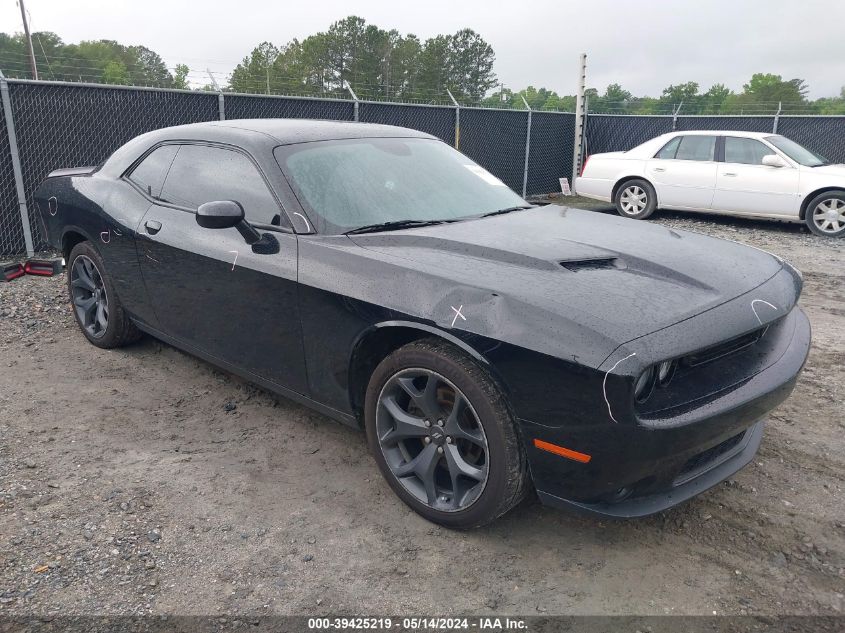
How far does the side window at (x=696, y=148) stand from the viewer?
1085cm

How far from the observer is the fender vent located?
2.72m

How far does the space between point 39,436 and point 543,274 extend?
9.11 ft

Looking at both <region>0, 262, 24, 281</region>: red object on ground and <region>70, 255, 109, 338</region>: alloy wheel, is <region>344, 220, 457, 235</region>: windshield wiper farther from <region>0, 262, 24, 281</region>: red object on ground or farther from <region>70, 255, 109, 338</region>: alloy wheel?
<region>0, 262, 24, 281</region>: red object on ground

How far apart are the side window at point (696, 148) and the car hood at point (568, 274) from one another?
8.40 metres

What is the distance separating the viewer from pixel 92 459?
3.31 m

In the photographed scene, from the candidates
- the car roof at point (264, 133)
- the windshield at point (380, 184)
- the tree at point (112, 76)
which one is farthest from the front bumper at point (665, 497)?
the tree at point (112, 76)

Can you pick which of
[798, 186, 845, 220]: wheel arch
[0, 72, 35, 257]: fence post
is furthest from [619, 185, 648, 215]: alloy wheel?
[0, 72, 35, 257]: fence post

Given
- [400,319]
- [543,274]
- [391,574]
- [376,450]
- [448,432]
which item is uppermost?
[543,274]

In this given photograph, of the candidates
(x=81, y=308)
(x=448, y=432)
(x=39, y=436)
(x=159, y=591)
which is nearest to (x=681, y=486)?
(x=448, y=432)

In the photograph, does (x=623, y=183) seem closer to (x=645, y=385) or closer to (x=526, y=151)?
(x=526, y=151)

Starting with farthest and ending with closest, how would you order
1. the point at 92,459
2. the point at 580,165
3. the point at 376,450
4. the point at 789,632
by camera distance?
1. the point at 580,165
2. the point at 92,459
3. the point at 376,450
4. the point at 789,632

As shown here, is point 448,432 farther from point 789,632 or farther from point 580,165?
point 580,165

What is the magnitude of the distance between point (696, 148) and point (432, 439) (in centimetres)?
995

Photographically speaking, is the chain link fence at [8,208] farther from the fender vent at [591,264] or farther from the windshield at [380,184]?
the fender vent at [591,264]
